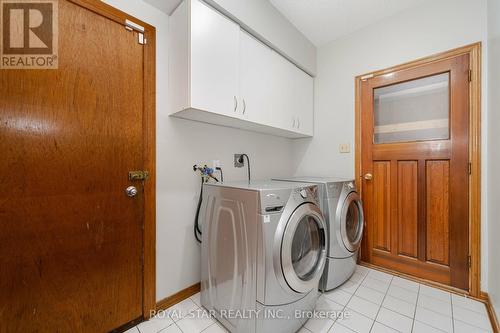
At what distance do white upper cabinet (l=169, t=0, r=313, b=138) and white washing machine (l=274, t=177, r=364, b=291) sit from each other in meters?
0.80

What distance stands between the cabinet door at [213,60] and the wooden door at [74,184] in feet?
1.33

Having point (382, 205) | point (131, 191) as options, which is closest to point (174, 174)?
point (131, 191)

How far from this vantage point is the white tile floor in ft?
4.40

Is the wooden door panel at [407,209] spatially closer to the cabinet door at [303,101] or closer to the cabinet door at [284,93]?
the cabinet door at [303,101]

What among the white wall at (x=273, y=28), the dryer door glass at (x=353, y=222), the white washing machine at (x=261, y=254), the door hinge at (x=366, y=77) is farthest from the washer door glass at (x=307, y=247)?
the door hinge at (x=366, y=77)

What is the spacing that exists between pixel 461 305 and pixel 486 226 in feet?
2.08

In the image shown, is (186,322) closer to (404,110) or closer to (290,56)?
(290,56)

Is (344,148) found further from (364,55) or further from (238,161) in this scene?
(238,161)

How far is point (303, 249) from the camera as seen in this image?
55.7 inches

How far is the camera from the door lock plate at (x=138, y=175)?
1364 mm

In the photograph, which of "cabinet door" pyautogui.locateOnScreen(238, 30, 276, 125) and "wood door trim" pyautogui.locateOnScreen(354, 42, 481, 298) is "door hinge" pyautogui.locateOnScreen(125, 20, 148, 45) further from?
"wood door trim" pyautogui.locateOnScreen(354, 42, 481, 298)

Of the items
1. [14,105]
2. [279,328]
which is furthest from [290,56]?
[279,328]

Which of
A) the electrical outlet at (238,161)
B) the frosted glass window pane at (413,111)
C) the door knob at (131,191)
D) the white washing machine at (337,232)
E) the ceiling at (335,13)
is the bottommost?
the white washing machine at (337,232)

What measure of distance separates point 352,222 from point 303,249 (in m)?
0.87
